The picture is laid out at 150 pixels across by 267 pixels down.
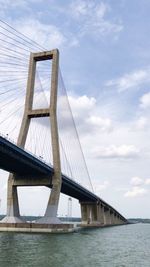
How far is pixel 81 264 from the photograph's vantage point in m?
27.7

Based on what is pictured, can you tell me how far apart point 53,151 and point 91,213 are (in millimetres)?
59248

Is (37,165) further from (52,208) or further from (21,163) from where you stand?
(52,208)

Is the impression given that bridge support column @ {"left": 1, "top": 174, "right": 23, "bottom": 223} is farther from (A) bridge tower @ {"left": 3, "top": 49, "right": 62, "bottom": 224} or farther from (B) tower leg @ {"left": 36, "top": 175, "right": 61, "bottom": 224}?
(B) tower leg @ {"left": 36, "top": 175, "right": 61, "bottom": 224}

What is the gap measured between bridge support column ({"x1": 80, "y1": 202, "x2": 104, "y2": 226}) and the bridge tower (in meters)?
51.4

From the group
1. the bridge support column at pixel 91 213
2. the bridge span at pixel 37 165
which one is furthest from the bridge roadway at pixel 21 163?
the bridge support column at pixel 91 213

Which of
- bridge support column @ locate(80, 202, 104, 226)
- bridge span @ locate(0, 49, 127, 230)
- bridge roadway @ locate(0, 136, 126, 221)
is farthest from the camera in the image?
bridge support column @ locate(80, 202, 104, 226)

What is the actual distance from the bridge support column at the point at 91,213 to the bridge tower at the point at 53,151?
5143cm

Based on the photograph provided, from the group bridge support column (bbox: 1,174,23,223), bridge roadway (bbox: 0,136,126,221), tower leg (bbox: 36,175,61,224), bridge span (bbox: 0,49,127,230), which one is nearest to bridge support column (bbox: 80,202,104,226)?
bridge roadway (bbox: 0,136,126,221)

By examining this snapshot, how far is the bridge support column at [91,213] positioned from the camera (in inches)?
4496

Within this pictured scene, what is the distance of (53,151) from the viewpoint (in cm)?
6056

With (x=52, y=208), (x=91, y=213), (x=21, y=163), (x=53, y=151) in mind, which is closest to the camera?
(x=21, y=163)

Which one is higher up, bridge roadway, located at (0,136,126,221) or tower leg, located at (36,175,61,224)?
bridge roadway, located at (0,136,126,221)

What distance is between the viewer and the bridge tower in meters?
61.2

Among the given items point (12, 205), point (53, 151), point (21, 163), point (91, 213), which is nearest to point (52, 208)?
point (12, 205)
